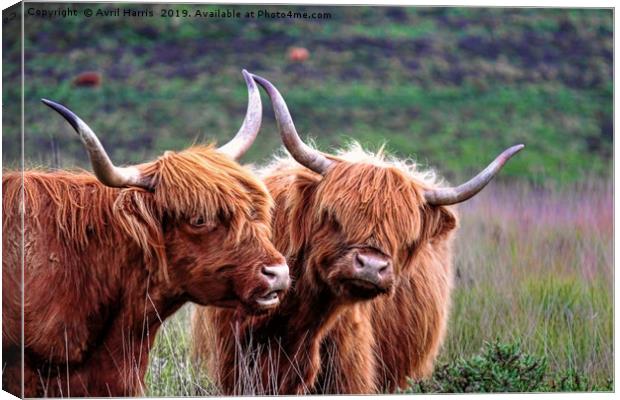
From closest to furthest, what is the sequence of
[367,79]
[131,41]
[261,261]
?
[261,261] → [131,41] → [367,79]

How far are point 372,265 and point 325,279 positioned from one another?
303mm

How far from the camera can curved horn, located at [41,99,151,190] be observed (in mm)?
5102

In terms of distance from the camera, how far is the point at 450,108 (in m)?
6.99

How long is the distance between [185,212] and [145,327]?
467mm

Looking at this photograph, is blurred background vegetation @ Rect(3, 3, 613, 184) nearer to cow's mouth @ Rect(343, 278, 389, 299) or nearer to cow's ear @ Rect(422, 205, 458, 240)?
cow's ear @ Rect(422, 205, 458, 240)

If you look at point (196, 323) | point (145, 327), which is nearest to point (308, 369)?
point (196, 323)

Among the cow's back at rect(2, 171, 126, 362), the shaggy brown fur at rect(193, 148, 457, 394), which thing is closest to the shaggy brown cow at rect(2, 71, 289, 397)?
the cow's back at rect(2, 171, 126, 362)

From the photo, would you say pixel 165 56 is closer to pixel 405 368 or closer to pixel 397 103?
pixel 397 103

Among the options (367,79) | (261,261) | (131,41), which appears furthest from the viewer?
(367,79)

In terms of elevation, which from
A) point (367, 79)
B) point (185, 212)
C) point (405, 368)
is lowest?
point (405, 368)

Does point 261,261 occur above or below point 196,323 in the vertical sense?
above

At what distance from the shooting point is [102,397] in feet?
18.5

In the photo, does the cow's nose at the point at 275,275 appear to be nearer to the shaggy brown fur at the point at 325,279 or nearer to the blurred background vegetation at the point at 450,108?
the shaggy brown fur at the point at 325,279

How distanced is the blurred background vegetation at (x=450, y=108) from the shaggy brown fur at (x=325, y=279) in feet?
0.76
